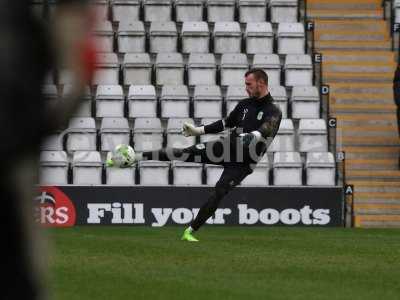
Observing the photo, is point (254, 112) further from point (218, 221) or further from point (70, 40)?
point (70, 40)

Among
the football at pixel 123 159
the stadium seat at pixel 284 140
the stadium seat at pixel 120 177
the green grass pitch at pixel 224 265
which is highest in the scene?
the stadium seat at pixel 284 140

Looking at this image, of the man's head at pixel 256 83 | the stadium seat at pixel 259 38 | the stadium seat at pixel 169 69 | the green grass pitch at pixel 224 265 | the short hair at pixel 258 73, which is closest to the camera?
the green grass pitch at pixel 224 265

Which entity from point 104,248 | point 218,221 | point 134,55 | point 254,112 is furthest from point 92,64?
point 134,55

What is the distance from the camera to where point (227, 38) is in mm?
20984

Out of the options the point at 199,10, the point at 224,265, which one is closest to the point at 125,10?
the point at 199,10

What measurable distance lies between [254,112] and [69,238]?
2841mm

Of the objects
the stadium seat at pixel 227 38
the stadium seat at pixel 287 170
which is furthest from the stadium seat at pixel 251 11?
the stadium seat at pixel 287 170

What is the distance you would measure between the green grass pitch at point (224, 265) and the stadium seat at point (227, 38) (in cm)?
630

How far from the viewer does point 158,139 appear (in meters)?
18.7

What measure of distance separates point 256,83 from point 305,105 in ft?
22.2

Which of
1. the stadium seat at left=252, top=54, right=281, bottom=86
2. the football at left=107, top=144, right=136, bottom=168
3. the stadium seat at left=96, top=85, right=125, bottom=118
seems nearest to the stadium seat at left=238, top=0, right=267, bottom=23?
the stadium seat at left=252, top=54, right=281, bottom=86

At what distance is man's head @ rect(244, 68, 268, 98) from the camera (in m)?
12.9

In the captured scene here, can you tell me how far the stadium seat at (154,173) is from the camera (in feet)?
60.3

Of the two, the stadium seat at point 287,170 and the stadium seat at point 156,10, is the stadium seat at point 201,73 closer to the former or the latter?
the stadium seat at point 156,10
